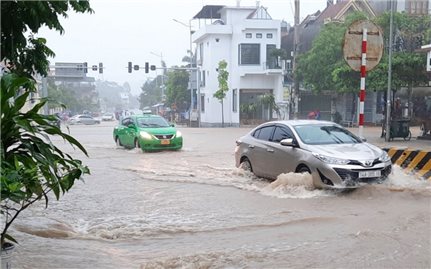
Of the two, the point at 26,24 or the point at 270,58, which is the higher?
the point at 270,58

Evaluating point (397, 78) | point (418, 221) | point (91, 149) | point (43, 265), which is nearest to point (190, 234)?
point (43, 265)

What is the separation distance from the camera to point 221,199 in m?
9.40

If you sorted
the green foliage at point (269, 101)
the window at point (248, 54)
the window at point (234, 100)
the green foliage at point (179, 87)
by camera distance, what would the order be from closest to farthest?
the green foliage at point (269, 101)
the window at point (248, 54)
the window at point (234, 100)
the green foliage at point (179, 87)

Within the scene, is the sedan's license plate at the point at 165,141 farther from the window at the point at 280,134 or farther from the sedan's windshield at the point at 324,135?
the sedan's windshield at the point at 324,135

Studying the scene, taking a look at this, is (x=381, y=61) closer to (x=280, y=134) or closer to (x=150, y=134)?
(x=150, y=134)

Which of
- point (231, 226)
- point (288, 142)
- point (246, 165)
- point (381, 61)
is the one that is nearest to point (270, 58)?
point (381, 61)

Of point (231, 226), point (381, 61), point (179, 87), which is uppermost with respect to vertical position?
point (381, 61)

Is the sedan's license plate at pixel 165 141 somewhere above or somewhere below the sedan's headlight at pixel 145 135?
below

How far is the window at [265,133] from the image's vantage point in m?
10.7

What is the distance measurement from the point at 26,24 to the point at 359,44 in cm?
717

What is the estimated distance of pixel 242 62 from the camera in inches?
1650

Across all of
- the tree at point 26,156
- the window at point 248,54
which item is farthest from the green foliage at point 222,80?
the tree at point 26,156

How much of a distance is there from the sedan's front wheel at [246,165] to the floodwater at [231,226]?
0.16 metres

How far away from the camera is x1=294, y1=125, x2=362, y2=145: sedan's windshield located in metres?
9.48
